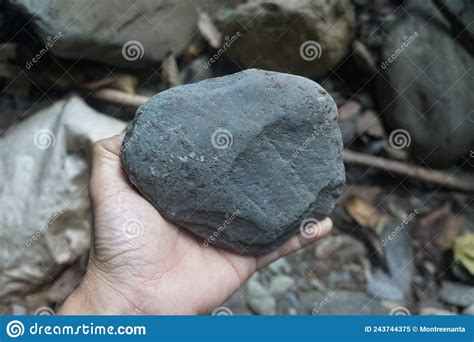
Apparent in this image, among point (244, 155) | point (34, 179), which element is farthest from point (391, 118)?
point (34, 179)

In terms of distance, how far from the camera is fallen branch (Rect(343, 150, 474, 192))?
247 cm

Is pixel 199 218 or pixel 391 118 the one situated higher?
pixel 391 118

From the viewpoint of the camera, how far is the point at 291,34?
233 centimetres

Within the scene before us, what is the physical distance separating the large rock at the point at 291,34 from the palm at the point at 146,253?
0.94 m

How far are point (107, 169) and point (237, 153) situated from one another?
16.3 inches

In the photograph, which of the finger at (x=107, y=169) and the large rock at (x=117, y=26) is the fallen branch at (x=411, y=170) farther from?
the finger at (x=107, y=169)

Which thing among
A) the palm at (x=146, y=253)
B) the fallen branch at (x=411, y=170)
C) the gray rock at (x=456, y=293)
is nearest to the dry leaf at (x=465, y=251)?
the gray rock at (x=456, y=293)

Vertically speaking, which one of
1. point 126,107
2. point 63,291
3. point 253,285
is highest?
point 126,107

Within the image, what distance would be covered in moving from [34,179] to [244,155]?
1.17m

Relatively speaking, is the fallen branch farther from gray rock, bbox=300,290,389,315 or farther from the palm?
the palm

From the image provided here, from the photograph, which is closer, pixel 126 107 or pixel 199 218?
pixel 199 218

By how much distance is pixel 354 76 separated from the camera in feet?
8.38

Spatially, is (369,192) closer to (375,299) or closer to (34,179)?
(375,299)

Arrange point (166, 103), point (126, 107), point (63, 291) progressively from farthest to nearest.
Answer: point (126, 107) < point (63, 291) < point (166, 103)
